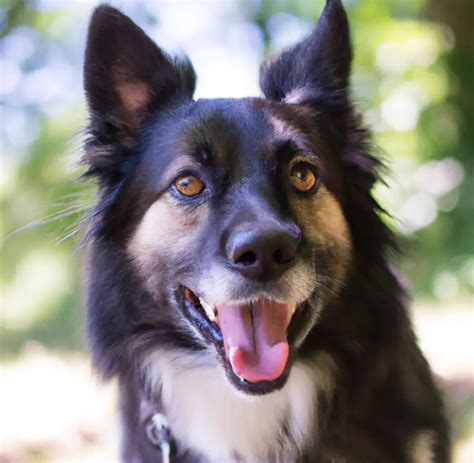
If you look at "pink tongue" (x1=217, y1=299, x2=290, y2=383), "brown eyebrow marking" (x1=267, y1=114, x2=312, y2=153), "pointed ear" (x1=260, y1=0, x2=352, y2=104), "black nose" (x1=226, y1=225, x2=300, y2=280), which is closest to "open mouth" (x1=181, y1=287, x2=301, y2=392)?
"pink tongue" (x1=217, y1=299, x2=290, y2=383)

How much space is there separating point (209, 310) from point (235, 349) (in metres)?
0.19

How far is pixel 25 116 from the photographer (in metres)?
6.11

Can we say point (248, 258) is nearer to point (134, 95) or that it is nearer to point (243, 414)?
point (243, 414)

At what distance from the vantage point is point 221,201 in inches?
93.9

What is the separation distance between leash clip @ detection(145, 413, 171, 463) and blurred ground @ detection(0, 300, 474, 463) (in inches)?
17.9

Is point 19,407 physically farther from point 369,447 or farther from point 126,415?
point 369,447

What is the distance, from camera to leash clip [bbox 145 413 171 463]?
8.46 feet

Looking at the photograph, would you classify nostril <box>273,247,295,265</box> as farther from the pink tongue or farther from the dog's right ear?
the dog's right ear

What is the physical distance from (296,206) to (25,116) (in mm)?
4423

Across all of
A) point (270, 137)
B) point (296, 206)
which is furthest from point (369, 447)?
point (270, 137)

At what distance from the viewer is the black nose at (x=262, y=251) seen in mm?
2078

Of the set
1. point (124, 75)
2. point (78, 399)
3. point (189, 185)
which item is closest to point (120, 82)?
point (124, 75)

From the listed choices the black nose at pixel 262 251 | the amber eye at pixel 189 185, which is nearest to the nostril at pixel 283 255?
the black nose at pixel 262 251

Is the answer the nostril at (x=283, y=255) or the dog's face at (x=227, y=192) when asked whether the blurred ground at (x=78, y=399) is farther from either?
the nostril at (x=283, y=255)
